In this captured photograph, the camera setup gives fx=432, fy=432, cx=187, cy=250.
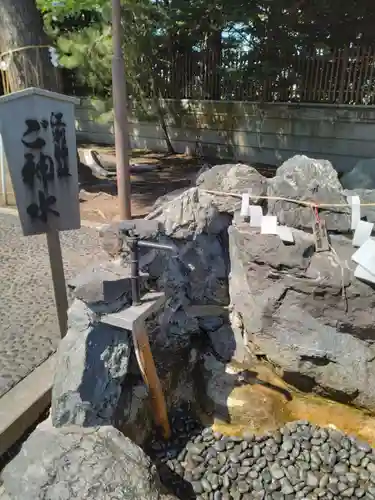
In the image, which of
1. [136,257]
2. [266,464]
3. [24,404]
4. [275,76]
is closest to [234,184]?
[136,257]

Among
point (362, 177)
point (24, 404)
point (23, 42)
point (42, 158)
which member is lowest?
point (24, 404)

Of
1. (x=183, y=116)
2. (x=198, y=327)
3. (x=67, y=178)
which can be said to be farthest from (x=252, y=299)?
(x=183, y=116)

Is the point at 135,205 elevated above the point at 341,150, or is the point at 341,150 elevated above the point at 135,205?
the point at 341,150

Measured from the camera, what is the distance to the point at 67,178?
331 cm

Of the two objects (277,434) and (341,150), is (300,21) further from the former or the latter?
(277,434)

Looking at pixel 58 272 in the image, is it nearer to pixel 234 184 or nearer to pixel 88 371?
pixel 88 371

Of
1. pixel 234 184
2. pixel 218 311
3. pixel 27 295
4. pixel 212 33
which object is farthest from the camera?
pixel 212 33

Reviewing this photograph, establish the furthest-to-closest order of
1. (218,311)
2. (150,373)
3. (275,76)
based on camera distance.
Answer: (275,76) < (218,311) < (150,373)

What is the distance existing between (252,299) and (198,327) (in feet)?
1.84

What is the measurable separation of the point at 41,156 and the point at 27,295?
1.95m

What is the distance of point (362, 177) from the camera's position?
6965 millimetres

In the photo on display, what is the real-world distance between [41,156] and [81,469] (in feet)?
6.94

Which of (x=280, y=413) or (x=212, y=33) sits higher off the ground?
(x=212, y=33)

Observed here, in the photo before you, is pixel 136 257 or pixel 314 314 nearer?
pixel 136 257
